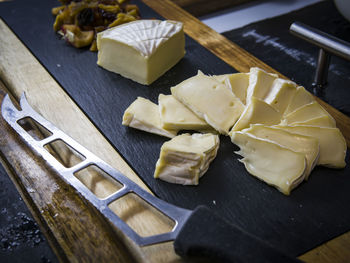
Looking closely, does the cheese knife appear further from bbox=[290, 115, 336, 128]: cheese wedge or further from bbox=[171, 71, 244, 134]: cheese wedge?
bbox=[290, 115, 336, 128]: cheese wedge

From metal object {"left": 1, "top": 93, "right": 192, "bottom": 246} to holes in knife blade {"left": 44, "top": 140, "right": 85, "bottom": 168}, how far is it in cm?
4

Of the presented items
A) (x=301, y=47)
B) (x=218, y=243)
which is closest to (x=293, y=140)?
(x=218, y=243)

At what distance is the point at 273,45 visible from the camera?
2.52 m

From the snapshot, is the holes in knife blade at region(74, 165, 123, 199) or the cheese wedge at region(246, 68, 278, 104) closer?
the holes in knife blade at region(74, 165, 123, 199)

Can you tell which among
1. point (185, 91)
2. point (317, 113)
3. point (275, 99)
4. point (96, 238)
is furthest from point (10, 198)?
point (317, 113)

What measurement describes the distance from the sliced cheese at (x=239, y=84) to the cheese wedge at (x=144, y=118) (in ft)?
0.96

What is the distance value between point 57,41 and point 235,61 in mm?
900

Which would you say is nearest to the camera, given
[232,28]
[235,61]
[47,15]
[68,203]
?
[68,203]

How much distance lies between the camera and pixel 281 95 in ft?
5.33

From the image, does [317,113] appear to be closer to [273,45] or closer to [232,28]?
[273,45]

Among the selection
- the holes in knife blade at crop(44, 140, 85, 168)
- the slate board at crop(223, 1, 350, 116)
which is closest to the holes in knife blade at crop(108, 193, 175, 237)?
the holes in knife blade at crop(44, 140, 85, 168)

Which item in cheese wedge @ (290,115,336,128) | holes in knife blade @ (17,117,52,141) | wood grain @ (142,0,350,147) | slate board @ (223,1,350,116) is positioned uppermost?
cheese wedge @ (290,115,336,128)

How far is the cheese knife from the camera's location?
1.06 meters

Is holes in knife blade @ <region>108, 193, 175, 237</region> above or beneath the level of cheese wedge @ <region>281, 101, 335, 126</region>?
beneath
